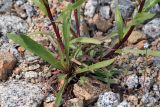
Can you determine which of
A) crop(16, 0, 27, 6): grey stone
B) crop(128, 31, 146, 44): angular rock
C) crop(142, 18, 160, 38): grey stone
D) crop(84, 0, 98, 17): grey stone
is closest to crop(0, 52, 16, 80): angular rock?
crop(16, 0, 27, 6): grey stone

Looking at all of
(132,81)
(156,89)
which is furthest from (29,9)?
(156,89)

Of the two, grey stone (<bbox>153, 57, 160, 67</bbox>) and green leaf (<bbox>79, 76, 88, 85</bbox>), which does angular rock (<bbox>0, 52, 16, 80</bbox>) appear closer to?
green leaf (<bbox>79, 76, 88, 85</bbox>)

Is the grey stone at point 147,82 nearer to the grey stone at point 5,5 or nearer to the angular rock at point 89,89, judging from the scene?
the angular rock at point 89,89

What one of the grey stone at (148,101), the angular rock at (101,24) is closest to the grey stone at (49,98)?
the grey stone at (148,101)

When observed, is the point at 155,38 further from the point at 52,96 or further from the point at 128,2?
the point at 52,96

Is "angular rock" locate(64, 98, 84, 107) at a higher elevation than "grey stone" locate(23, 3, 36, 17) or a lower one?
lower

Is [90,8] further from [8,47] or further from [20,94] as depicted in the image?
[20,94]
